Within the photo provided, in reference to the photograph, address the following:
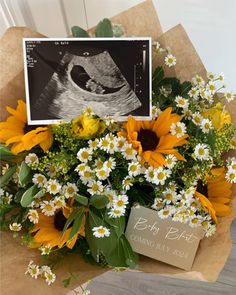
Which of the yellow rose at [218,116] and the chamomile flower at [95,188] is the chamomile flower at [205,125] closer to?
the yellow rose at [218,116]

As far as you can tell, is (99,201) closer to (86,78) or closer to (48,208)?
(48,208)

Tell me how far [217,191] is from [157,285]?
3.08 ft

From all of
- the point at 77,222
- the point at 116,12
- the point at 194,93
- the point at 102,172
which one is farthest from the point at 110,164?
the point at 116,12

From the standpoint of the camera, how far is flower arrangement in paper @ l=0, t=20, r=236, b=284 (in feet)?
2.46

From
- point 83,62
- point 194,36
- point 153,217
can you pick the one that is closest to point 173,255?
point 153,217

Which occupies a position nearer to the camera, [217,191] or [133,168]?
[133,168]

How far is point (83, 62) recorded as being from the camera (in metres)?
0.82

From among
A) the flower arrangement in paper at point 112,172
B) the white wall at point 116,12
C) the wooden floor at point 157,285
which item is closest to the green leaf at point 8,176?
the flower arrangement in paper at point 112,172

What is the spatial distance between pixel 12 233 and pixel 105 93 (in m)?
0.35

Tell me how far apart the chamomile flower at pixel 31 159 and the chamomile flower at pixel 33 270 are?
203mm

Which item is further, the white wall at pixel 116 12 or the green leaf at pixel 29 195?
the white wall at pixel 116 12

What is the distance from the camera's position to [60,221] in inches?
32.5

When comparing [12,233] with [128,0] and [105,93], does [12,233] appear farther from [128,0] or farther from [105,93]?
[128,0]

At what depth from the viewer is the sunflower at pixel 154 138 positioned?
0.75 m
